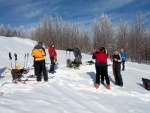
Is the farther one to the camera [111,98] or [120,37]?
[120,37]

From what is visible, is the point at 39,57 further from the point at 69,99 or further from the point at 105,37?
the point at 105,37

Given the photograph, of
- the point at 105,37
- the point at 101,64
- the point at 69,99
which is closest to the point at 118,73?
the point at 101,64

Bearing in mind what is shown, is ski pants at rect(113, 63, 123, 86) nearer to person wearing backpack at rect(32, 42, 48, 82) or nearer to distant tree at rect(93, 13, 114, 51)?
person wearing backpack at rect(32, 42, 48, 82)

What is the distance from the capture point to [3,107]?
18.5ft

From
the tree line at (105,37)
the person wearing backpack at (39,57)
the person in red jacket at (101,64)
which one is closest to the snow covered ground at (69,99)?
the person in red jacket at (101,64)

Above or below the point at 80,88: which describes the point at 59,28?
above

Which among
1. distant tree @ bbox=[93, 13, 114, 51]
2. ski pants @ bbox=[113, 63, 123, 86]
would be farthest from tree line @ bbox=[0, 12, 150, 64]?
ski pants @ bbox=[113, 63, 123, 86]

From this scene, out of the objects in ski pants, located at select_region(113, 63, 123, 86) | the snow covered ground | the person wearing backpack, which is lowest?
the snow covered ground

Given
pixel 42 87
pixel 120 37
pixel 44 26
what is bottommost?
pixel 42 87

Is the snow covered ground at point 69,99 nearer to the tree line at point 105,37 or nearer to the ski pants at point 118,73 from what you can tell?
the ski pants at point 118,73

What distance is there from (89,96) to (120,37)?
128 feet

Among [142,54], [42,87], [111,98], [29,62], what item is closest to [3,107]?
[42,87]

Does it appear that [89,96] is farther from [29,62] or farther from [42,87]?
[29,62]

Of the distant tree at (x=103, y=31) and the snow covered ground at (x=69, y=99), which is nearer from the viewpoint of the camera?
the snow covered ground at (x=69, y=99)
